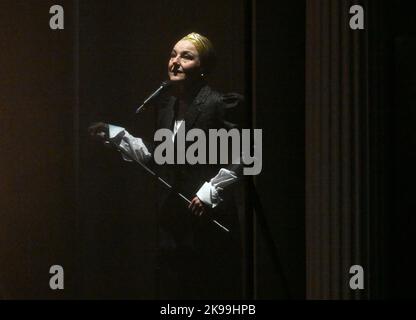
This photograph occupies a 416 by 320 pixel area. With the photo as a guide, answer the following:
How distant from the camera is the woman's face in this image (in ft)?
20.3

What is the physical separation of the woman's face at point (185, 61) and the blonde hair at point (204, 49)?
0.03 meters

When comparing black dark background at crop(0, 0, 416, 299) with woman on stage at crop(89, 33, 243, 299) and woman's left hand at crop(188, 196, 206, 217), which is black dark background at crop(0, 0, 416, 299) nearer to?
woman on stage at crop(89, 33, 243, 299)

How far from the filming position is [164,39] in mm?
6230

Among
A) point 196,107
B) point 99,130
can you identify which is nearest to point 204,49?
point 196,107

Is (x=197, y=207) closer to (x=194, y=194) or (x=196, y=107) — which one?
(x=194, y=194)

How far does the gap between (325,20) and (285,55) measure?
1.34ft

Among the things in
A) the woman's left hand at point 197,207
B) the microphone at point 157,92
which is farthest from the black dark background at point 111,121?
the woman's left hand at point 197,207

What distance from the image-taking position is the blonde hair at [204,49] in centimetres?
620

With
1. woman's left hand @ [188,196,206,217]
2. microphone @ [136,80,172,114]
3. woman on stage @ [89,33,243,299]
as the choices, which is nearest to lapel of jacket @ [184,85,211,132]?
woman on stage @ [89,33,243,299]

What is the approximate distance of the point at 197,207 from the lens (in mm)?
6254

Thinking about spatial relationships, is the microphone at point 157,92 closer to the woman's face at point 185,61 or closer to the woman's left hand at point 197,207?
the woman's face at point 185,61

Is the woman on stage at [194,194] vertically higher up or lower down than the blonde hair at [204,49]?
lower down

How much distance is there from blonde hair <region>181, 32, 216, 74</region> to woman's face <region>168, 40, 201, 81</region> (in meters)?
0.03
